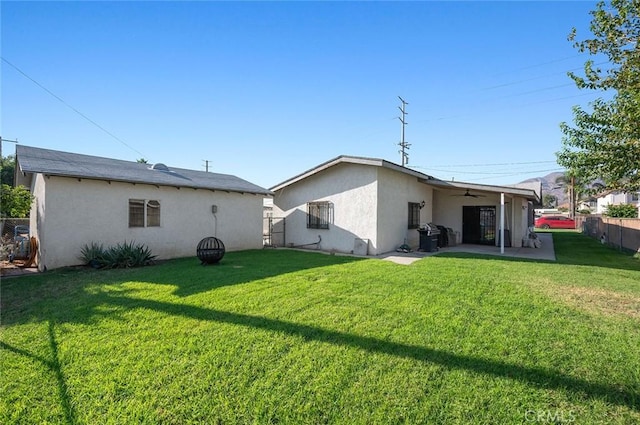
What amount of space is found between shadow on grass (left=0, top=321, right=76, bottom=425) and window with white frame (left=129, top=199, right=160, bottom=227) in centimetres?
682

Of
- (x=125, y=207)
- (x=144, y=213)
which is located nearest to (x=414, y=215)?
(x=144, y=213)

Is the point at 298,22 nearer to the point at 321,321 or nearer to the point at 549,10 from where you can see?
the point at 549,10

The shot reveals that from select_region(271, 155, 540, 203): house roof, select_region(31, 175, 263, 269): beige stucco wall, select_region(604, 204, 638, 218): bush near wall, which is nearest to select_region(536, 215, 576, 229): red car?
select_region(604, 204, 638, 218): bush near wall

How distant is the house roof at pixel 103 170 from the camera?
9336 mm

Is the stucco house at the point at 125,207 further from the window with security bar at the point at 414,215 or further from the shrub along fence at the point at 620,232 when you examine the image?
the shrub along fence at the point at 620,232

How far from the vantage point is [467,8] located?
35.8 feet

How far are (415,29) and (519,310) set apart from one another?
11189mm

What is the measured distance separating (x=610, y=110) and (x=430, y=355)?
37.1 ft

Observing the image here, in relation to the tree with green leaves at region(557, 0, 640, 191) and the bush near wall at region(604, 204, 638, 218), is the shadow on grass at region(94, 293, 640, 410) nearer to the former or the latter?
the tree with green leaves at region(557, 0, 640, 191)

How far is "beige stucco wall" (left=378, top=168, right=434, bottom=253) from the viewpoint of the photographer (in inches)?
512

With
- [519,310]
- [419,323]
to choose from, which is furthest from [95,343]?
[519,310]

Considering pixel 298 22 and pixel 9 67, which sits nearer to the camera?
pixel 9 67

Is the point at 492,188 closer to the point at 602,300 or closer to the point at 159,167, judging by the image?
the point at 602,300

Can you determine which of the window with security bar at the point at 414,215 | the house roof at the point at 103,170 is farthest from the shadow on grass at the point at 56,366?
the window with security bar at the point at 414,215
